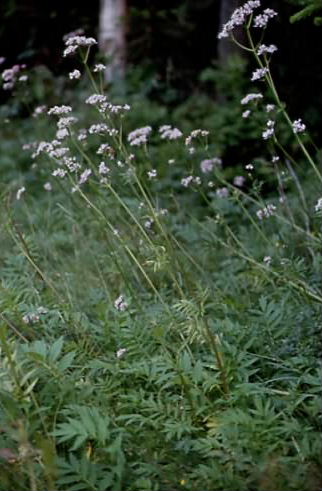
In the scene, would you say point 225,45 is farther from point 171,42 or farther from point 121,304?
point 121,304

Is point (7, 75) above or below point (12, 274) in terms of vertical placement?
above

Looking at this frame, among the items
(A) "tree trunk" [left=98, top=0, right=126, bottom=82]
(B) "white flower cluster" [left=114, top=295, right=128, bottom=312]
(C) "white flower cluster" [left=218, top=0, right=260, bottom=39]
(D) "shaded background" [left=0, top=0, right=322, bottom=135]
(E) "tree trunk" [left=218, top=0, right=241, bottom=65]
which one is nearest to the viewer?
(B) "white flower cluster" [left=114, top=295, right=128, bottom=312]

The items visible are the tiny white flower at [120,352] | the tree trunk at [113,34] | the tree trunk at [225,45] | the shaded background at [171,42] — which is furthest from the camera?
the tree trunk at [113,34]

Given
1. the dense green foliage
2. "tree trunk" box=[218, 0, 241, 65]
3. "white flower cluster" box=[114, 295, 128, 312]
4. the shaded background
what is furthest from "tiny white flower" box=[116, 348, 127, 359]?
"tree trunk" box=[218, 0, 241, 65]

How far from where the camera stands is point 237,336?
3.92 meters

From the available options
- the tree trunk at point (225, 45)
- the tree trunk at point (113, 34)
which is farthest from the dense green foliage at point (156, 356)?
the tree trunk at point (113, 34)

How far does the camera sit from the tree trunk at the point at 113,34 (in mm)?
9609

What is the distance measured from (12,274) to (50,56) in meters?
6.76

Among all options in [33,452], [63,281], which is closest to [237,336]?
[63,281]

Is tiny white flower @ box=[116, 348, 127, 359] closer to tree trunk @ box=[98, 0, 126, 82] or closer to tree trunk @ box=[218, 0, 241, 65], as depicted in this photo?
tree trunk @ box=[218, 0, 241, 65]

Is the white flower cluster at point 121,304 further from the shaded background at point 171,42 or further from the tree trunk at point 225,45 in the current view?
the tree trunk at point 225,45

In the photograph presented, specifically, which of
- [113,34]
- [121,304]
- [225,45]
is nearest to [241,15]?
[121,304]

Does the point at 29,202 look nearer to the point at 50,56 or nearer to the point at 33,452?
the point at 50,56

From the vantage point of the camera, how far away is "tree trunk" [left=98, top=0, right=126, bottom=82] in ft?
31.5
